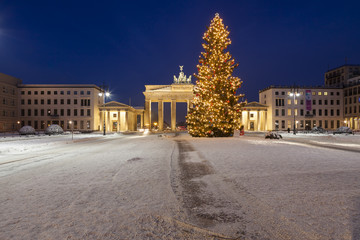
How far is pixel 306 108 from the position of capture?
78.0 m

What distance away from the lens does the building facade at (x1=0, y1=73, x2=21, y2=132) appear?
6719cm

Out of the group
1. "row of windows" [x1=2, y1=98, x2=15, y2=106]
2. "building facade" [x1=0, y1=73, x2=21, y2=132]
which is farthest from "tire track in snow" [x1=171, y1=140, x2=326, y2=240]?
"row of windows" [x1=2, y1=98, x2=15, y2=106]

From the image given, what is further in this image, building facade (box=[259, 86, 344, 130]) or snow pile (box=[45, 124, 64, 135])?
building facade (box=[259, 86, 344, 130])

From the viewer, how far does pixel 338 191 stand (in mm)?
6199

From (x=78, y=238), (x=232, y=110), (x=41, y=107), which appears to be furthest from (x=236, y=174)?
(x=41, y=107)

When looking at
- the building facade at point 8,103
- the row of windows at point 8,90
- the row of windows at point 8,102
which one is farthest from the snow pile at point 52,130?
the row of windows at point 8,90

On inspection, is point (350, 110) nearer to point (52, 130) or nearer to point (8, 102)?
point (52, 130)

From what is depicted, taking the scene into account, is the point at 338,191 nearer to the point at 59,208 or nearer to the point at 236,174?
the point at 236,174

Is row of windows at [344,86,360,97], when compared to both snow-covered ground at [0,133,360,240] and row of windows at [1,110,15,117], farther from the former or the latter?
row of windows at [1,110,15,117]

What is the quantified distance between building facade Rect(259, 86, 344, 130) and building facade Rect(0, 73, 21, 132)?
92.1 metres

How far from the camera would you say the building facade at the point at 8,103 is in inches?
2645

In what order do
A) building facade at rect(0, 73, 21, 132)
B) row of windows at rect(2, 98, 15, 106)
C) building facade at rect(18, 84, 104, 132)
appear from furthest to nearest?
1. building facade at rect(18, 84, 104, 132)
2. row of windows at rect(2, 98, 15, 106)
3. building facade at rect(0, 73, 21, 132)

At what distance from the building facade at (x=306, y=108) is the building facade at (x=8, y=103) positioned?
92109 millimetres

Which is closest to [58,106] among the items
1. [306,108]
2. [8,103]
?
[8,103]
